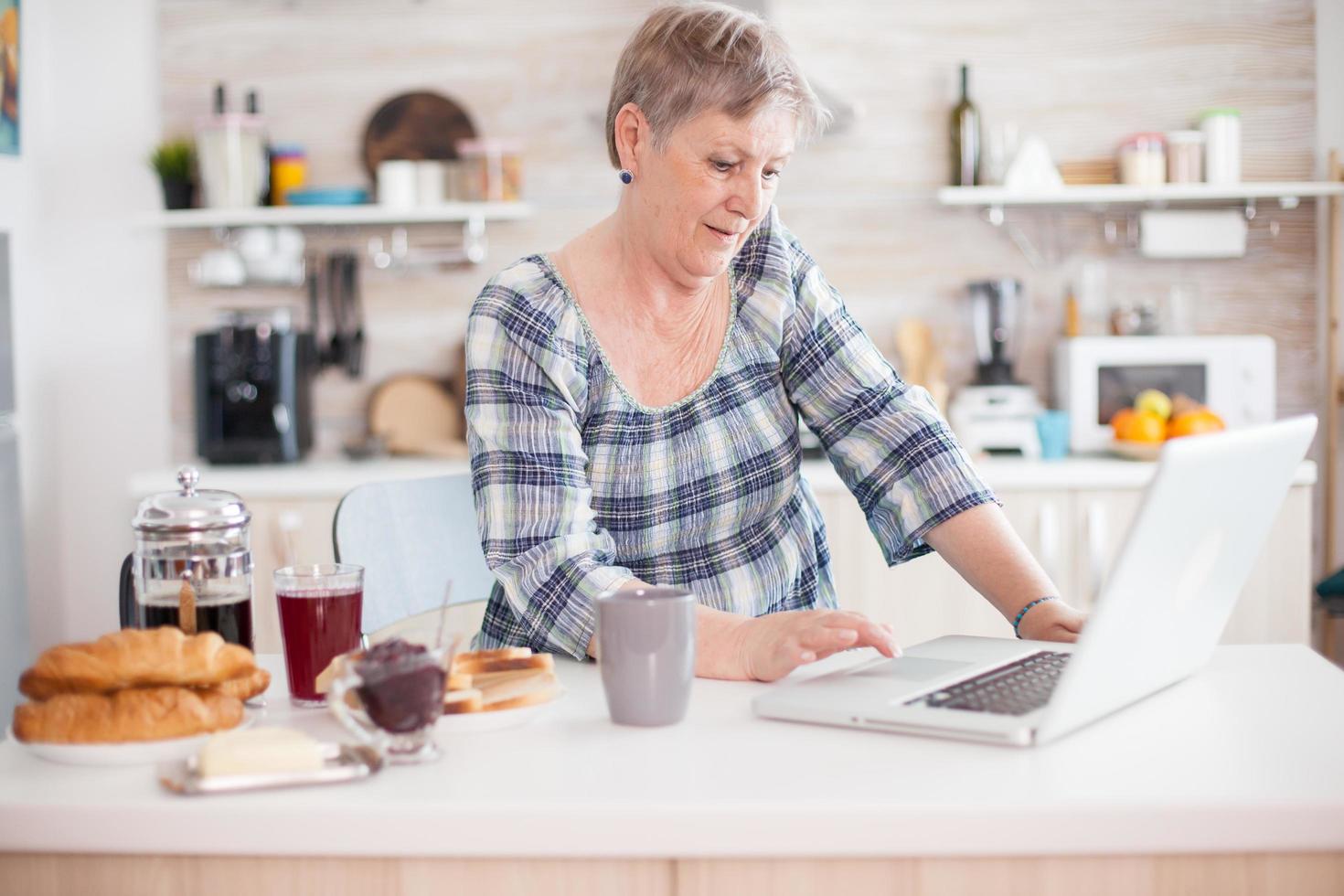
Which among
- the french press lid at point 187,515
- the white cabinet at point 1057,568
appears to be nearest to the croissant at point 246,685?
the french press lid at point 187,515

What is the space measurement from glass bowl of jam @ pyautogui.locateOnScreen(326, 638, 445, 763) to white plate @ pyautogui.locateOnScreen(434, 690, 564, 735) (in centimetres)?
6

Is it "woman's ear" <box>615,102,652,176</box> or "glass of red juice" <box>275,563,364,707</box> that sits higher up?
"woman's ear" <box>615,102,652,176</box>

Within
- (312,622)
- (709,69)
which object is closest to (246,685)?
(312,622)

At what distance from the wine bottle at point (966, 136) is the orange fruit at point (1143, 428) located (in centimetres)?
75

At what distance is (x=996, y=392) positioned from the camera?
348cm

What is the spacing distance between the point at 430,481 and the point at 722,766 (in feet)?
2.72

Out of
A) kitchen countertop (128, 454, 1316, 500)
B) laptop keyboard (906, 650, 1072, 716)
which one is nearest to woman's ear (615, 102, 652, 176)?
laptop keyboard (906, 650, 1072, 716)

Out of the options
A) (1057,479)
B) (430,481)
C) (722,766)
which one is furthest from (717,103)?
(1057,479)

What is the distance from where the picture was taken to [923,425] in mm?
1518

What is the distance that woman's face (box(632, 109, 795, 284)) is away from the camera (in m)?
1.42

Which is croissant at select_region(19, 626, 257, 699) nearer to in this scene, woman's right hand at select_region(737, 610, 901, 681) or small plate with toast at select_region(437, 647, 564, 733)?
small plate with toast at select_region(437, 647, 564, 733)

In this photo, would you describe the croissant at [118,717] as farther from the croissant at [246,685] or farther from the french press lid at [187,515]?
the french press lid at [187,515]

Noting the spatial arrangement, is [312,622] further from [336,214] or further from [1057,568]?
[336,214]

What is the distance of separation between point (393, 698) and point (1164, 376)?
2921 millimetres
